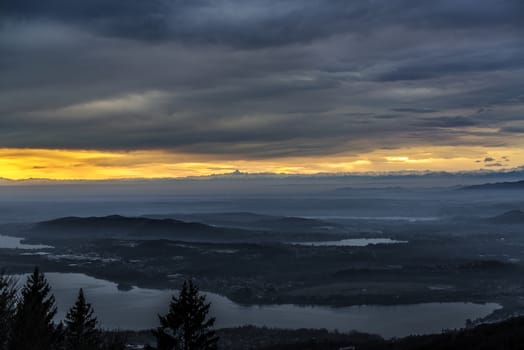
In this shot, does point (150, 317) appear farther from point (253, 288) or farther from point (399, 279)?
point (399, 279)

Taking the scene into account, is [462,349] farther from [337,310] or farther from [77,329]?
[337,310]

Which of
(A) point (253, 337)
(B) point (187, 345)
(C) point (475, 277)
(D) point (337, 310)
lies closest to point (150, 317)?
(A) point (253, 337)

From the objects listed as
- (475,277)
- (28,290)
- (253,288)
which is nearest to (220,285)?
(253,288)

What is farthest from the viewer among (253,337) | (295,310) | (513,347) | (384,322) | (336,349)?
(295,310)

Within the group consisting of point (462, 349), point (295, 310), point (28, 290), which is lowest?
point (295, 310)

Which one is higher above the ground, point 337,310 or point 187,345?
point 187,345

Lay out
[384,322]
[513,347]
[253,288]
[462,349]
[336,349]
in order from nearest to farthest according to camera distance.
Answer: [513,347] → [462,349] → [336,349] → [384,322] → [253,288]

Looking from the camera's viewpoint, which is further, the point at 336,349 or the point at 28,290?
the point at 336,349
